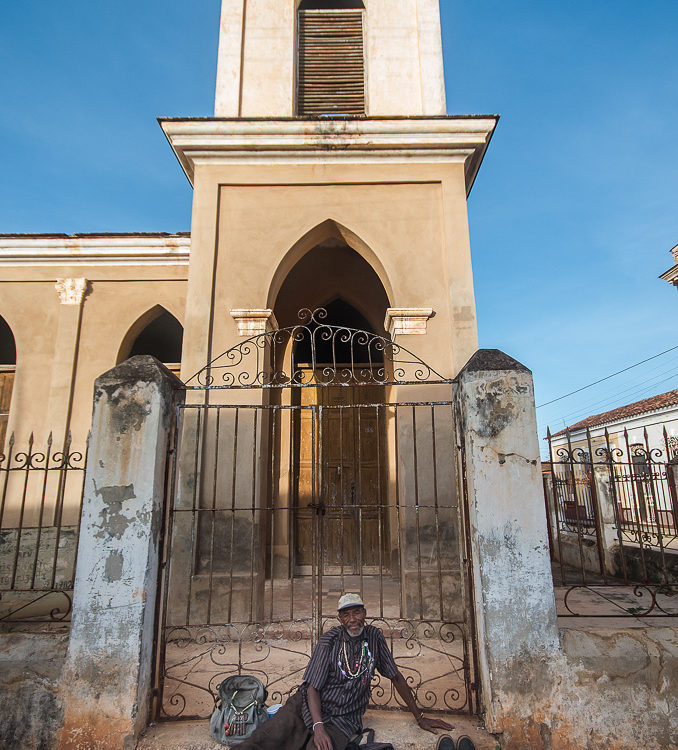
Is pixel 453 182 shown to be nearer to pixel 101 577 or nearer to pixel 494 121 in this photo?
pixel 494 121

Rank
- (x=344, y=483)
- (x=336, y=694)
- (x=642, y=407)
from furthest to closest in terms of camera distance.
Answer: (x=642, y=407), (x=344, y=483), (x=336, y=694)

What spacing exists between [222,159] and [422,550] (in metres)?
5.81

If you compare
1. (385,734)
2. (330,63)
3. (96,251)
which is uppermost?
(330,63)

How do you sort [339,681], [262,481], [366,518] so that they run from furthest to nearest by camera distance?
[366,518] → [262,481] → [339,681]

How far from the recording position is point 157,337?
12.0m

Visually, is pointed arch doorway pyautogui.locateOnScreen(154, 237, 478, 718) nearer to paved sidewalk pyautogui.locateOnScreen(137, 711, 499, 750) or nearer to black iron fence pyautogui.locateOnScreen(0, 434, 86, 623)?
paved sidewalk pyautogui.locateOnScreen(137, 711, 499, 750)

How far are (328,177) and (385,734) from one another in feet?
21.2

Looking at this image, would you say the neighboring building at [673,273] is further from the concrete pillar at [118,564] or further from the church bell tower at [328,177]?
the concrete pillar at [118,564]

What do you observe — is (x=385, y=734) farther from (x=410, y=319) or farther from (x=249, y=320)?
(x=249, y=320)

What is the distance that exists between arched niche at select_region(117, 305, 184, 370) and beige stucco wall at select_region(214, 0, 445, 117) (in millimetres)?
3917

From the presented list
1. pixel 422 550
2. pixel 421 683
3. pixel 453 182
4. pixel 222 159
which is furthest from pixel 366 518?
pixel 222 159

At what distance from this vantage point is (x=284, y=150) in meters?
7.36

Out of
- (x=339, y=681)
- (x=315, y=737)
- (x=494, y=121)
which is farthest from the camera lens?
(x=494, y=121)

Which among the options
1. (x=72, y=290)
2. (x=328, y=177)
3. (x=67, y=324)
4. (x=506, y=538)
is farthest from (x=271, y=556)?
(x=72, y=290)
